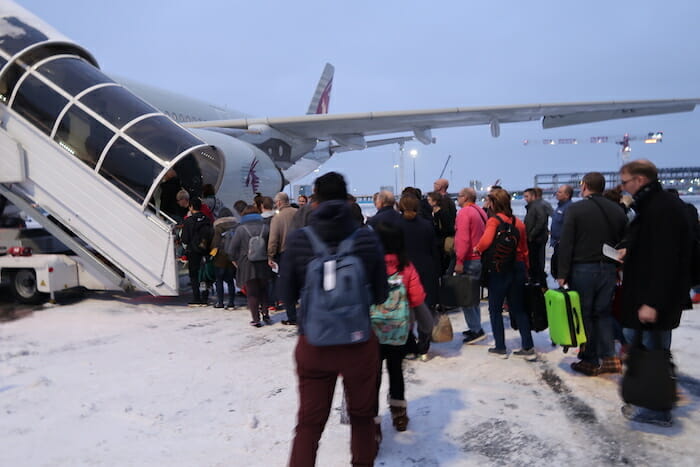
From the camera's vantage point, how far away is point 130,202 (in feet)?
21.1

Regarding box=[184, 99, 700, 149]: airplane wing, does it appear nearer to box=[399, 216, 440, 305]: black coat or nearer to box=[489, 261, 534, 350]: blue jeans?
box=[489, 261, 534, 350]: blue jeans

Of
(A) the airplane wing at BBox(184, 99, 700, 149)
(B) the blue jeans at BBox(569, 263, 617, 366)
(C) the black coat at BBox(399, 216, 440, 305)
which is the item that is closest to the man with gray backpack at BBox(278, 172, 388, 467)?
(C) the black coat at BBox(399, 216, 440, 305)

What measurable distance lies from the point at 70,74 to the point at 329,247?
648 cm

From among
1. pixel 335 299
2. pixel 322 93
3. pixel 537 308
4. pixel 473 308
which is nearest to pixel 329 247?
pixel 335 299

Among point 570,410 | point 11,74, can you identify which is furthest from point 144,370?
point 11,74

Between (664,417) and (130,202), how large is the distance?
6.33 metres

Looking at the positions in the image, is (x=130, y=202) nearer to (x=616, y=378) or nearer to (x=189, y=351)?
(x=189, y=351)

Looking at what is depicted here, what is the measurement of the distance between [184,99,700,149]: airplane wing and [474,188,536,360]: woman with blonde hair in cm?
691

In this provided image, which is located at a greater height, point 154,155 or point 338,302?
point 154,155

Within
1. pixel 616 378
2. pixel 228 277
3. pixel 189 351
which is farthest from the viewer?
pixel 228 277

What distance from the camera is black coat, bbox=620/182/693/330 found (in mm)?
3076

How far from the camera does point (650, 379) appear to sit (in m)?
3.13

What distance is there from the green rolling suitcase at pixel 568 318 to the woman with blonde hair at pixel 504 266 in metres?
0.64

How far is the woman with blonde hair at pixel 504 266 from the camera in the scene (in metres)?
4.63
